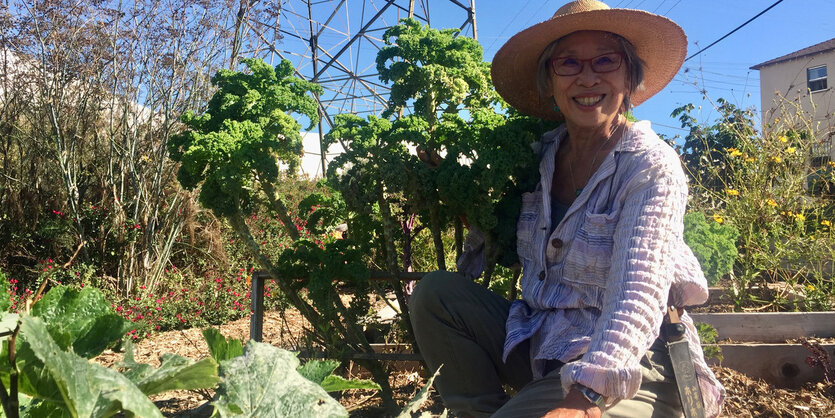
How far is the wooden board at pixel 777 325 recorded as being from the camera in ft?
12.2

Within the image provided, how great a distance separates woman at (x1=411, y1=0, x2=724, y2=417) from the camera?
5.38ft

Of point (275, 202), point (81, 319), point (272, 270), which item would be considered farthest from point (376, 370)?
point (81, 319)

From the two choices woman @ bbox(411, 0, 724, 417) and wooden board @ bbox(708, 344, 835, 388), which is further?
wooden board @ bbox(708, 344, 835, 388)

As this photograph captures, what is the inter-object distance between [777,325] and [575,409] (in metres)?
2.92

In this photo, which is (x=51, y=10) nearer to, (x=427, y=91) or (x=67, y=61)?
(x=67, y=61)

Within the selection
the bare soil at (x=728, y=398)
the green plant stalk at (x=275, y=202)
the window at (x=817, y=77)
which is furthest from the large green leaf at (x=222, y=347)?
the window at (x=817, y=77)

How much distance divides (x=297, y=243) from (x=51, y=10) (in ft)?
16.8

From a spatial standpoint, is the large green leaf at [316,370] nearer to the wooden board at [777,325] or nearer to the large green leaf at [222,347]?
the large green leaf at [222,347]

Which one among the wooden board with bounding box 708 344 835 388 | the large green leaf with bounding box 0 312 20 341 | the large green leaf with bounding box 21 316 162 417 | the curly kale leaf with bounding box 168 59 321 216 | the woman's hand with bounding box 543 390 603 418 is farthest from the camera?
the wooden board with bounding box 708 344 835 388

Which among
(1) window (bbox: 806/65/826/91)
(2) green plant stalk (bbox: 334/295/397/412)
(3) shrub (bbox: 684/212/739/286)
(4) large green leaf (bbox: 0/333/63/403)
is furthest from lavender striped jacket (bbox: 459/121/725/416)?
(1) window (bbox: 806/65/826/91)

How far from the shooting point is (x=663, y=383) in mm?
1875

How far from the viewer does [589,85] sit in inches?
80.2

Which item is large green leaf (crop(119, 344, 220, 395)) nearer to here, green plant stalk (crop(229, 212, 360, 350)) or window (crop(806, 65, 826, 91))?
green plant stalk (crop(229, 212, 360, 350))

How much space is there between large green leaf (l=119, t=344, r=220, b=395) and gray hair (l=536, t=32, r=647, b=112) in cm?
201
